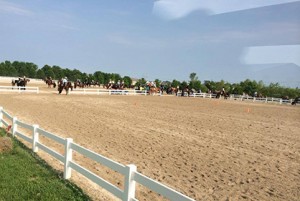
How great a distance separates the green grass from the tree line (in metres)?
86.4

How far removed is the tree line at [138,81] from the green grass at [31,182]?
86.4 meters

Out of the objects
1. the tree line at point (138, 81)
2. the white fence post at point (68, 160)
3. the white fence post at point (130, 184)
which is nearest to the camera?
the white fence post at point (130, 184)

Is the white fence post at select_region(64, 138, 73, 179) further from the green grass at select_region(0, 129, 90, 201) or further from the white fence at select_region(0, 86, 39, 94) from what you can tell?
the white fence at select_region(0, 86, 39, 94)

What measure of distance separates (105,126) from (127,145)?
4487 millimetres

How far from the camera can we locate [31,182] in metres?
7.01

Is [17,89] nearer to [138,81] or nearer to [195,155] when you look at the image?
[195,155]

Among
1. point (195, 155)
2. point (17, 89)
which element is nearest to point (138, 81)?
point (17, 89)

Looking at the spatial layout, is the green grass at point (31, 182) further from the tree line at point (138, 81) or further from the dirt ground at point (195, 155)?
the tree line at point (138, 81)

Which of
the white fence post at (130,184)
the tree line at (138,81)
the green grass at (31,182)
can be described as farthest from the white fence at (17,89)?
the tree line at (138,81)

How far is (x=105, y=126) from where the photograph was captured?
16078 millimetres

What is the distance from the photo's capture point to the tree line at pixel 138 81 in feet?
358

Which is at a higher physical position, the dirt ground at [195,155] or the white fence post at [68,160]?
the white fence post at [68,160]

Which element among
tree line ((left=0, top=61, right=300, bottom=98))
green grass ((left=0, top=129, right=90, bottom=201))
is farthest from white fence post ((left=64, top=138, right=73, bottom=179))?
tree line ((left=0, top=61, right=300, bottom=98))

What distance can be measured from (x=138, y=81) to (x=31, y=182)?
106m
